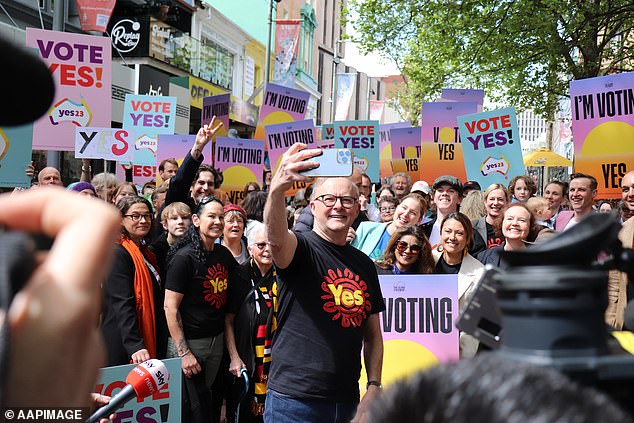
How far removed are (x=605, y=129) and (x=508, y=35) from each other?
7.95 m

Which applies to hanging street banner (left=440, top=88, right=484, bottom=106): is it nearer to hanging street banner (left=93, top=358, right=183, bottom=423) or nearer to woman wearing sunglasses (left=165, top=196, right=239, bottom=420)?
woman wearing sunglasses (left=165, top=196, right=239, bottom=420)

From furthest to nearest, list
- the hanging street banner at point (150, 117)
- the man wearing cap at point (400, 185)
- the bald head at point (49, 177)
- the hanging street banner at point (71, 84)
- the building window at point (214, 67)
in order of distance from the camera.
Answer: the building window at point (214, 67)
the hanging street banner at point (150, 117)
the man wearing cap at point (400, 185)
the hanging street banner at point (71, 84)
the bald head at point (49, 177)

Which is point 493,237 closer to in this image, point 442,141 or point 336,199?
point 336,199

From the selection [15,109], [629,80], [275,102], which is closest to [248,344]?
[15,109]

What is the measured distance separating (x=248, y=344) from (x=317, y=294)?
169 cm

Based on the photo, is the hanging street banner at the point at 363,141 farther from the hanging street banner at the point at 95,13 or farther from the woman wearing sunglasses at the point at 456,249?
the hanging street banner at the point at 95,13

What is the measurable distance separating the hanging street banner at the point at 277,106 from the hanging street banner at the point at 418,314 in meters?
7.42

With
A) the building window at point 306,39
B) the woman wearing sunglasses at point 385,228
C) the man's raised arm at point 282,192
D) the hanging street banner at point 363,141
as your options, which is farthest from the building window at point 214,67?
the man's raised arm at point 282,192

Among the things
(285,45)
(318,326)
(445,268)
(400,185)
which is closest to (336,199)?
(318,326)

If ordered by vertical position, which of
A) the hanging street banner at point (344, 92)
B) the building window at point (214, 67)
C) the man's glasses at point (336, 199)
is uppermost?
the hanging street banner at point (344, 92)

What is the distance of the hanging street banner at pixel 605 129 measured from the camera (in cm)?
711

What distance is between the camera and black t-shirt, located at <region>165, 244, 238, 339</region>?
4.67m

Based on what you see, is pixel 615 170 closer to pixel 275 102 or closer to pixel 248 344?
pixel 248 344

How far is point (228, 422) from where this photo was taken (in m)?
5.13
